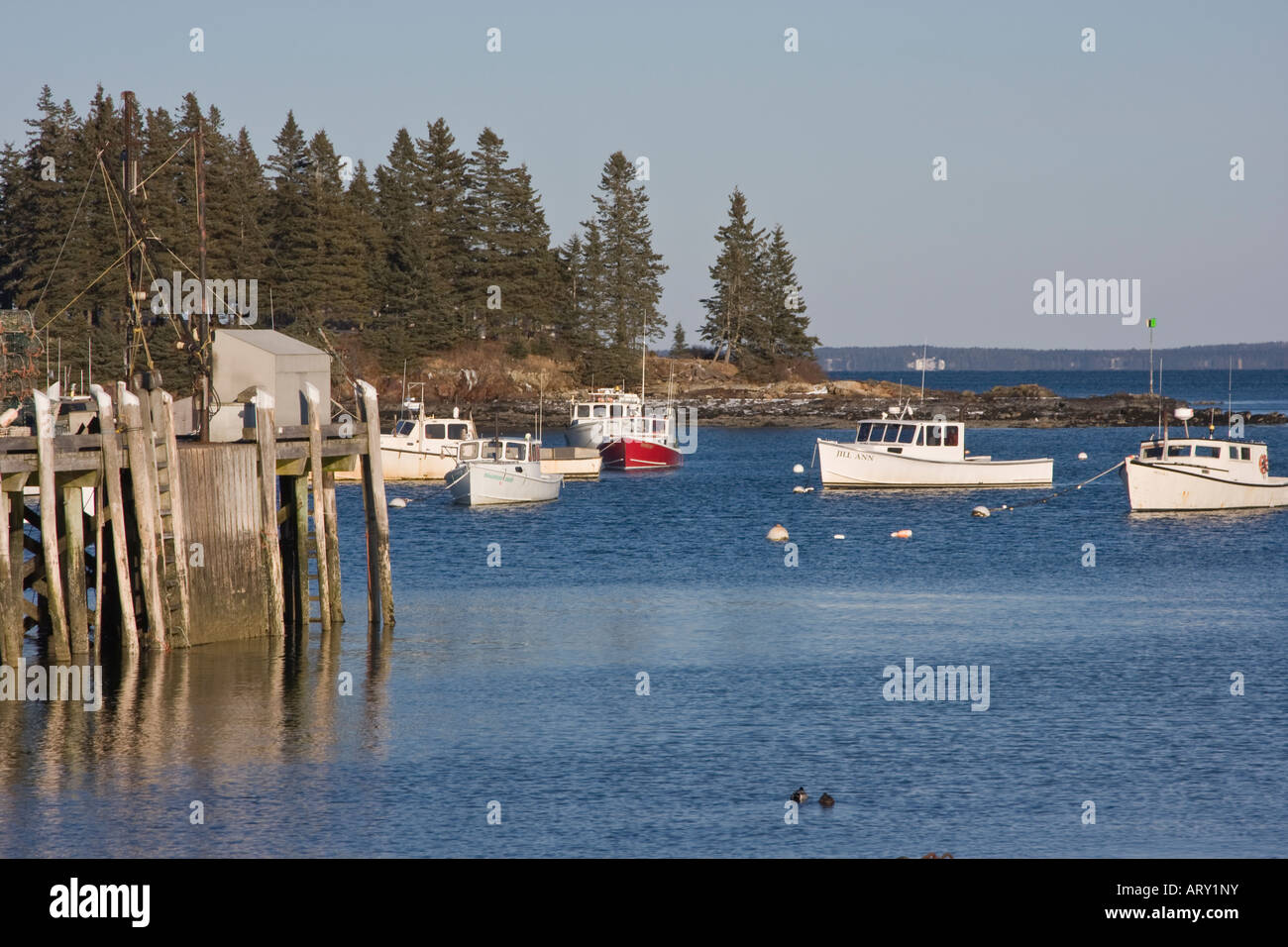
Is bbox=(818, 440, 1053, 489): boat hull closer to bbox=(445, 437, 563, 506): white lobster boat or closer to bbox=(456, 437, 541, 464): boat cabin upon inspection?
bbox=(445, 437, 563, 506): white lobster boat

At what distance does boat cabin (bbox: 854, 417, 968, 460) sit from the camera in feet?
193

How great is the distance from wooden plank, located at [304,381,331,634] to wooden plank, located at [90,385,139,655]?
9.84 ft

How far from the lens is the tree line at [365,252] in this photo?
8206cm

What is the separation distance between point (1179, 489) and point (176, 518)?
37644 millimetres

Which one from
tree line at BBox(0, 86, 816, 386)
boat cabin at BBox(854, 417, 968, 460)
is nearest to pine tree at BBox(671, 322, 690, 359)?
tree line at BBox(0, 86, 816, 386)

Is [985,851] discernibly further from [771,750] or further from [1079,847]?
[771,750]

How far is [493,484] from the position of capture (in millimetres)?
53344

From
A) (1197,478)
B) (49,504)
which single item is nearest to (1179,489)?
(1197,478)

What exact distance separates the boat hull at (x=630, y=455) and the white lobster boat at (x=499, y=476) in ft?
57.1

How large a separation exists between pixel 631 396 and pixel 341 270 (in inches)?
1111

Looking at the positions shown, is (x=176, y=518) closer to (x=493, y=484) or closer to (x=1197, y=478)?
(x=493, y=484)

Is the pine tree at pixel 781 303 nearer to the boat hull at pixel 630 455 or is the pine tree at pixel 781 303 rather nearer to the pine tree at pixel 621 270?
the pine tree at pixel 621 270
